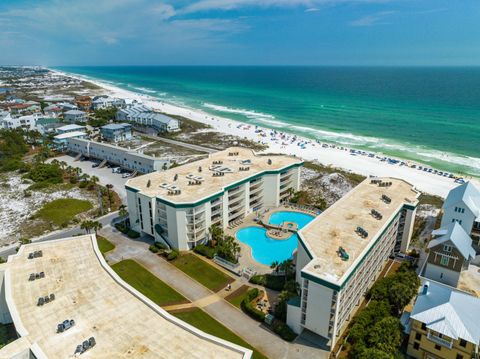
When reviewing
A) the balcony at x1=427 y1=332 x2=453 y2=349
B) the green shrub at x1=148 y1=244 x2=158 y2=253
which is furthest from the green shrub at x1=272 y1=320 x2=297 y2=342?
the green shrub at x1=148 y1=244 x2=158 y2=253

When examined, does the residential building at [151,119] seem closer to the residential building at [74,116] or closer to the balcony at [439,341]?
the residential building at [74,116]

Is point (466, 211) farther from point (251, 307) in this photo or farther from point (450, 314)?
point (251, 307)

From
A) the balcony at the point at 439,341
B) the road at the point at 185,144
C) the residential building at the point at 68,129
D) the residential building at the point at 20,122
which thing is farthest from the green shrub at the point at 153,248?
the residential building at the point at 20,122

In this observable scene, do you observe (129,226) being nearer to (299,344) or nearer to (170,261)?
(170,261)

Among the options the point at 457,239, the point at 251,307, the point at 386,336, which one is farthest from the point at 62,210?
the point at 457,239

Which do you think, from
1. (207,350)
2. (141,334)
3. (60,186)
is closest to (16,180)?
(60,186)

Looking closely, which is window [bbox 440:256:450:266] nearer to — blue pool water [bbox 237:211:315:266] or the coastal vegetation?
the coastal vegetation
